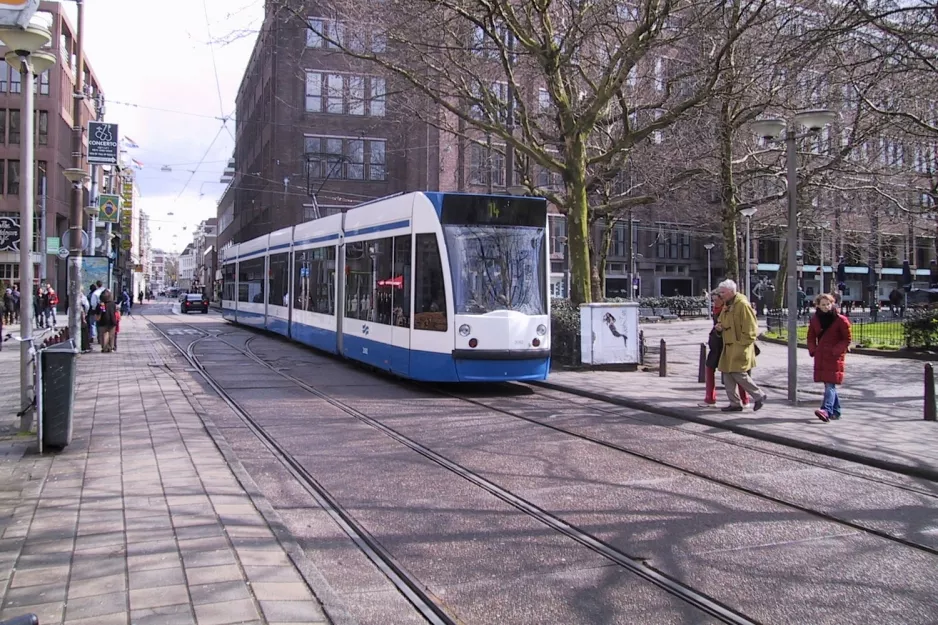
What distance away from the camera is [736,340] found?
10.3 meters

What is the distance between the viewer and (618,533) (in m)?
5.38

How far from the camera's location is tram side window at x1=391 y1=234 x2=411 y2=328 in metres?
12.2

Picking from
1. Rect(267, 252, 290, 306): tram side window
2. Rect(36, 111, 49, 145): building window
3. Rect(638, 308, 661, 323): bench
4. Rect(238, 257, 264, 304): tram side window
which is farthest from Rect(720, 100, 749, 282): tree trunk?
Rect(36, 111, 49, 145): building window

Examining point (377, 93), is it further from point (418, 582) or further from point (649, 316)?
point (649, 316)

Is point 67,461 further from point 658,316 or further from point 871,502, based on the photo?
point 658,316

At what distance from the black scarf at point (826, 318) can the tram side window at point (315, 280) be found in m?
9.92

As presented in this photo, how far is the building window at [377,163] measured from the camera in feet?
155

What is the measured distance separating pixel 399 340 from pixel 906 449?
7.50 meters

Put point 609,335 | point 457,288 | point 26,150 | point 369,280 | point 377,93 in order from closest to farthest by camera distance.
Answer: point 26,150, point 457,288, point 369,280, point 609,335, point 377,93

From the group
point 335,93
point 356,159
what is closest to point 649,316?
point 356,159

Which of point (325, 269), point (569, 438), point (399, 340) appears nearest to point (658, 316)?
point (325, 269)

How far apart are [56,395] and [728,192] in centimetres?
1563

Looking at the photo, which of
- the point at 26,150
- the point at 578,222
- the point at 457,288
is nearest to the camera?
the point at 26,150

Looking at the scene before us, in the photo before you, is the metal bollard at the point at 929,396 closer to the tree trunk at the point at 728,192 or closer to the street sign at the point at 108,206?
the tree trunk at the point at 728,192
